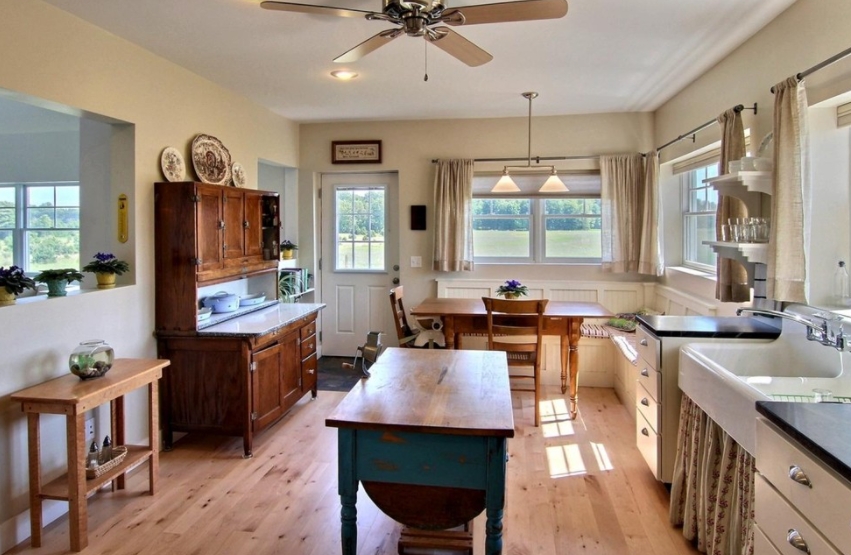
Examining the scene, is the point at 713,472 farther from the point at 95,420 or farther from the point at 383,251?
the point at 383,251

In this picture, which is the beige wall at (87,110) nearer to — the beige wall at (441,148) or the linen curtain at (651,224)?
the beige wall at (441,148)

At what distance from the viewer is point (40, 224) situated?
5.43 metres

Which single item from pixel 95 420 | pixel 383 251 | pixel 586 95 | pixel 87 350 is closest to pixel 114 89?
pixel 87 350

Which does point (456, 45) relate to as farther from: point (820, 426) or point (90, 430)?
point (90, 430)

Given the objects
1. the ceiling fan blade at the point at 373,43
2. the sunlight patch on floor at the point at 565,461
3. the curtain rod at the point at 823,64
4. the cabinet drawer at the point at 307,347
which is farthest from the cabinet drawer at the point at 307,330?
the curtain rod at the point at 823,64

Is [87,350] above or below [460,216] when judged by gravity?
below

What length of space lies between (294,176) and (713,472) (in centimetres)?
462

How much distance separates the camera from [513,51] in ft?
10.5

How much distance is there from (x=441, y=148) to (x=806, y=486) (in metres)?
4.39

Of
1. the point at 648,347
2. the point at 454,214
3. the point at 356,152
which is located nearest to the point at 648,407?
the point at 648,347

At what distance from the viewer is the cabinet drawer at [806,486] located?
3.78 ft

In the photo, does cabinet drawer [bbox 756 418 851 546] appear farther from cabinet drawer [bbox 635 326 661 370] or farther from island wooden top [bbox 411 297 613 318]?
island wooden top [bbox 411 297 613 318]

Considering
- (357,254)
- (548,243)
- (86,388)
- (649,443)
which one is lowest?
(649,443)

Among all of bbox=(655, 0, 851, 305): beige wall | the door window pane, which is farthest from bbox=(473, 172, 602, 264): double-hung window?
bbox=(655, 0, 851, 305): beige wall
